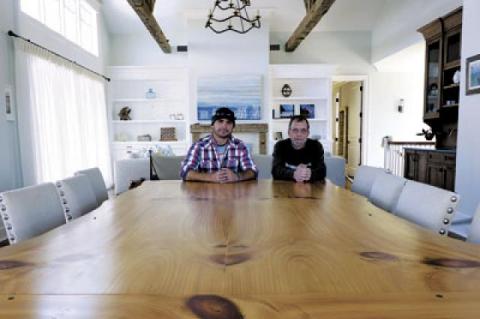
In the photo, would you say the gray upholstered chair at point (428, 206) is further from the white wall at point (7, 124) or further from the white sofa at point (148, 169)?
the white wall at point (7, 124)

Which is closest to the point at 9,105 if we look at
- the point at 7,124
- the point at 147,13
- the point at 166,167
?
the point at 7,124

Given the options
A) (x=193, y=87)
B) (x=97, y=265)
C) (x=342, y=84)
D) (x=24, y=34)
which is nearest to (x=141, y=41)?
(x=193, y=87)

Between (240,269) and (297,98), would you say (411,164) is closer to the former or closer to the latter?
(297,98)

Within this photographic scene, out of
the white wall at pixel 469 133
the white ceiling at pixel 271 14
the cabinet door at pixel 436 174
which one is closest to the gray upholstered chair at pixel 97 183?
the white wall at pixel 469 133

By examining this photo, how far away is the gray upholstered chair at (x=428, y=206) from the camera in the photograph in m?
1.39

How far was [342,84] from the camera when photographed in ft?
32.1

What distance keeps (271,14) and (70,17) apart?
12.4ft

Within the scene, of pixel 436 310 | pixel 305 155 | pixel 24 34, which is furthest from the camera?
pixel 24 34

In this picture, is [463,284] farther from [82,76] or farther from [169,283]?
[82,76]

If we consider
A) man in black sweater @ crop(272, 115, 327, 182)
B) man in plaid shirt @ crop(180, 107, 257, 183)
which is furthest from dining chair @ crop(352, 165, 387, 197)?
man in plaid shirt @ crop(180, 107, 257, 183)

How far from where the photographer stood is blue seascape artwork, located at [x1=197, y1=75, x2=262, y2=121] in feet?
24.0

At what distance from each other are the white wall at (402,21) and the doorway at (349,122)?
1.02m

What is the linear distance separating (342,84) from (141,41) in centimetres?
535

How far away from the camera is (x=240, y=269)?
921 millimetres
